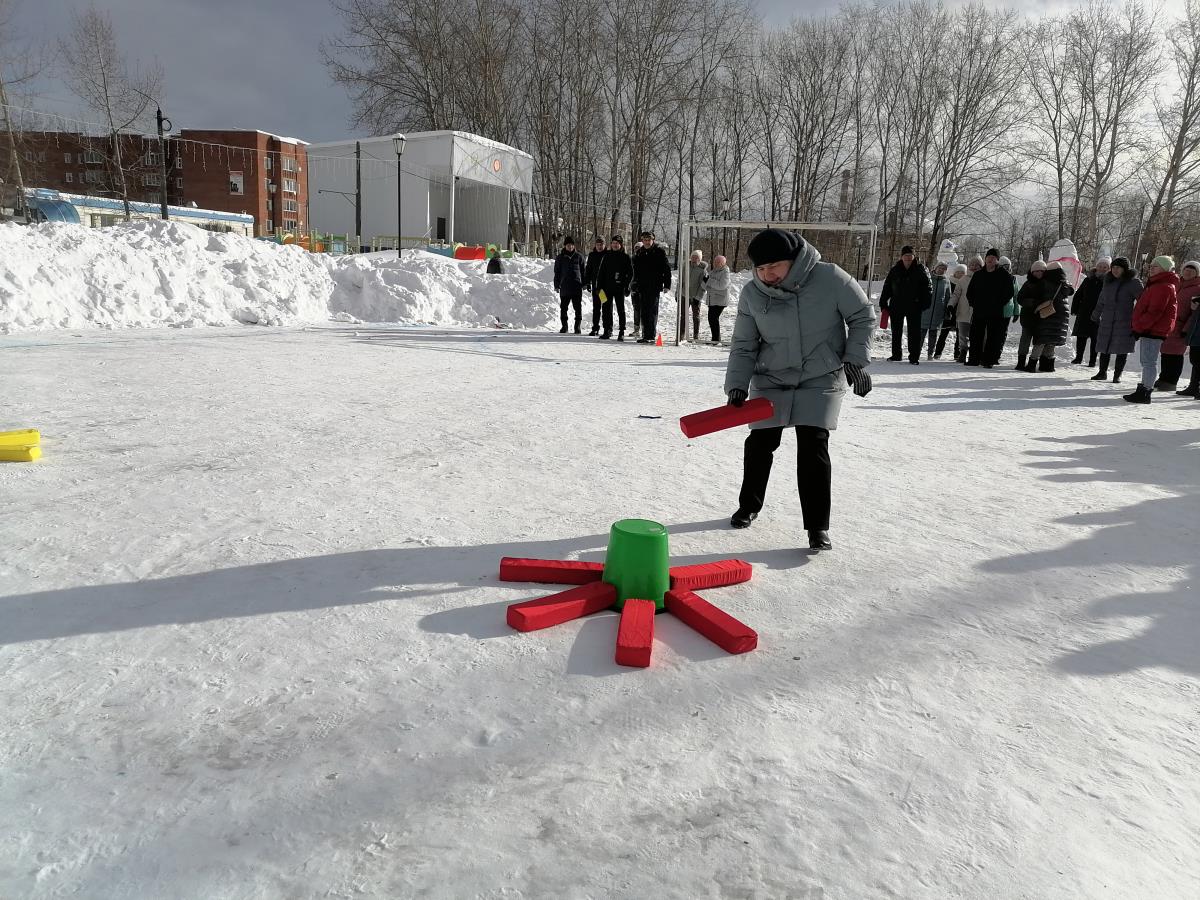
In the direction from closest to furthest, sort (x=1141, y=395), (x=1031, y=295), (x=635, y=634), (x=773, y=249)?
(x=635, y=634) < (x=773, y=249) < (x=1141, y=395) < (x=1031, y=295)

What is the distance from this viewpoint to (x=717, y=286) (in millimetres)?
13617

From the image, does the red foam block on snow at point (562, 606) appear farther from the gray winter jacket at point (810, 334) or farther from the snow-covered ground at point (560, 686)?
the gray winter jacket at point (810, 334)

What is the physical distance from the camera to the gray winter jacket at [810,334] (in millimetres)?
3619

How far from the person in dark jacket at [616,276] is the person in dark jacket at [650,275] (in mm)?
305

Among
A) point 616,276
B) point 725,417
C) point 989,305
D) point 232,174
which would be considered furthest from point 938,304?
point 232,174

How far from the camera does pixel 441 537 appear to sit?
3.69 meters

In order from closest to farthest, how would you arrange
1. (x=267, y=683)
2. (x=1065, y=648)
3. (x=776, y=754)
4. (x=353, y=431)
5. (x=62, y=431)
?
(x=776, y=754)
(x=267, y=683)
(x=1065, y=648)
(x=62, y=431)
(x=353, y=431)

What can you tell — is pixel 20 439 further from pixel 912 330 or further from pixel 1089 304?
pixel 1089 304

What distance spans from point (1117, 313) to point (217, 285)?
46.0ft

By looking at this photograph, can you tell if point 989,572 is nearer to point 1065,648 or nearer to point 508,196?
point 1065,648

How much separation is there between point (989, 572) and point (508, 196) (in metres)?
32.1

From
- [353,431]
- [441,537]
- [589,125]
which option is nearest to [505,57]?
[589,125]

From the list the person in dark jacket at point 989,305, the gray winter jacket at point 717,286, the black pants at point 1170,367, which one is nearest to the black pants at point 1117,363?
the black pants at point 1170,367

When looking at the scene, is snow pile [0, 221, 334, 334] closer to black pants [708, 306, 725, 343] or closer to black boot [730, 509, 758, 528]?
black pants [708, 306, 725, 343]
